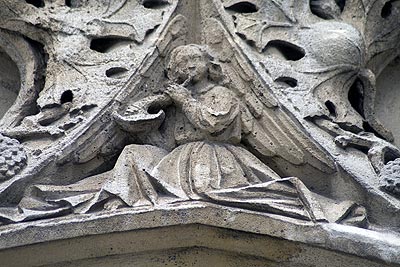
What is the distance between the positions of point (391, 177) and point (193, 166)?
60 centimetres

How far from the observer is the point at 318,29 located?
510 cm

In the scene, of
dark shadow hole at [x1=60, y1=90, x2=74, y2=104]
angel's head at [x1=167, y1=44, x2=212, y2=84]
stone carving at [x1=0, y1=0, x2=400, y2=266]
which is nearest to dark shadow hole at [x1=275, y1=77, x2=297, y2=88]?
stone carving at [x1=0, y1=0, x2=400, y2=266]

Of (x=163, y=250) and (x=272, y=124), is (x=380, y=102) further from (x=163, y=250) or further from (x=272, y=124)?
(x=163, y=250)

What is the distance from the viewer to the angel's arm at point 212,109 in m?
4.77

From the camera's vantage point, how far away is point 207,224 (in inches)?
178

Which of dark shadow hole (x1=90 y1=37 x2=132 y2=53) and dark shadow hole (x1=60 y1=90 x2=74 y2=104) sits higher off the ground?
dark shadow hole (x1=90 y1=37 x2=132 y2=53)

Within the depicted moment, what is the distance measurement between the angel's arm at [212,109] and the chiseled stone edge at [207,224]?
342mm

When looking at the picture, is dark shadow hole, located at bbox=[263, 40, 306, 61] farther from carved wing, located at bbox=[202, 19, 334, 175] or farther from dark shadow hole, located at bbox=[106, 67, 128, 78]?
dark shadow hole, located at bbox=[106, 67, 128, 78]

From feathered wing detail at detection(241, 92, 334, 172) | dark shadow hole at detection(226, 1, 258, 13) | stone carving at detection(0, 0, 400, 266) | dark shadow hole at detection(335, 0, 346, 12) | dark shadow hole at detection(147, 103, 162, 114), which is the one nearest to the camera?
stone carving at detection(0, 0, 400, 266)

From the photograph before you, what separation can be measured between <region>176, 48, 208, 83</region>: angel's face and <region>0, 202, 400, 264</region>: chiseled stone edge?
0.52 meters

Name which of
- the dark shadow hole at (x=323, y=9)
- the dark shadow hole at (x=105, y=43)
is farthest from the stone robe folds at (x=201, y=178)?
the dark shadow hole at (x=323, y=9)

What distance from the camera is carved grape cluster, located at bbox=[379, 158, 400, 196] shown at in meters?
4.66

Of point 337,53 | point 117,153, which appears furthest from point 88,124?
point 337,53

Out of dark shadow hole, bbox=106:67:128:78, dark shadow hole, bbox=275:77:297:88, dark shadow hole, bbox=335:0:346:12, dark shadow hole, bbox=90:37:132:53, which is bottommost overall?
dark shadow hole, bbox=275:77:297:88
